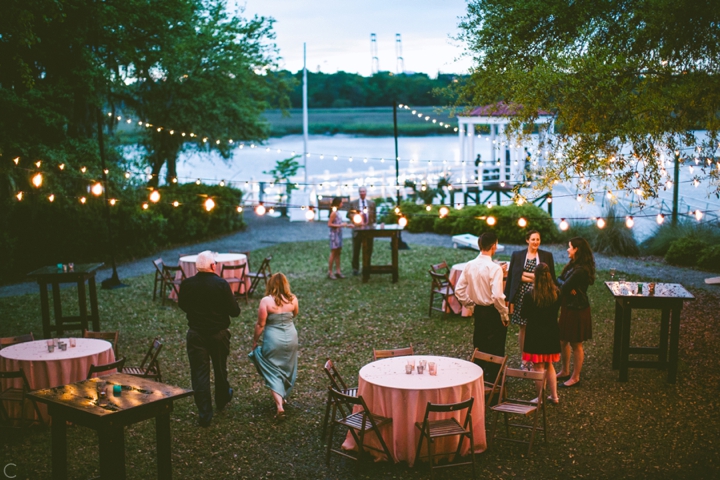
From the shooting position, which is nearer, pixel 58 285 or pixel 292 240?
pixel 58 285

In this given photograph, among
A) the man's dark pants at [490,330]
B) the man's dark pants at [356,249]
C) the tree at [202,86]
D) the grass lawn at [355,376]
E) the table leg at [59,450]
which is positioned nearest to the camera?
the table leg at [59,450]

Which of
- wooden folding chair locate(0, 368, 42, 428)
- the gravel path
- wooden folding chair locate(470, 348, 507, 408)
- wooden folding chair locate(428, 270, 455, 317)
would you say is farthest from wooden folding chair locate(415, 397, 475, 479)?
the gravel path

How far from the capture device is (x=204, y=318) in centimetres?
728

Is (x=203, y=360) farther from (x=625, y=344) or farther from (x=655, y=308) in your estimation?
(x=655, y=308)

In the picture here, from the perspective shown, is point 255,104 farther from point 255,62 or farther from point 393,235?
point 393,235

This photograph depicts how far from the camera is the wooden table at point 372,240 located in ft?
46.4

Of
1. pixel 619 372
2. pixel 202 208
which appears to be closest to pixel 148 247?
pixel 202 208

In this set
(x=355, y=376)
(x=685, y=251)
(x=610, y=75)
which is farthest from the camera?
(x=685, y=251)

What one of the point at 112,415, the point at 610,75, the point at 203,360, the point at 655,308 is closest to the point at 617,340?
the point at 655,308

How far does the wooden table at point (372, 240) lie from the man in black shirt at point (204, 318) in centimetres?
690

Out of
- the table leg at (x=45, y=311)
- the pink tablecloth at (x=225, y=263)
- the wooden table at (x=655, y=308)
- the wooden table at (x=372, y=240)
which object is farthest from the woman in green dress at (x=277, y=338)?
the wooden table at (x=372, y=240)

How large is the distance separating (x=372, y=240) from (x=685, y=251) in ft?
23.2

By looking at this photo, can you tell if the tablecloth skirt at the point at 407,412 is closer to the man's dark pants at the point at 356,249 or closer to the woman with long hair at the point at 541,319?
the woman with long hair at the point at 541,319

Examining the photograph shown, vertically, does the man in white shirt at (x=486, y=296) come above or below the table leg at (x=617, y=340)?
above
